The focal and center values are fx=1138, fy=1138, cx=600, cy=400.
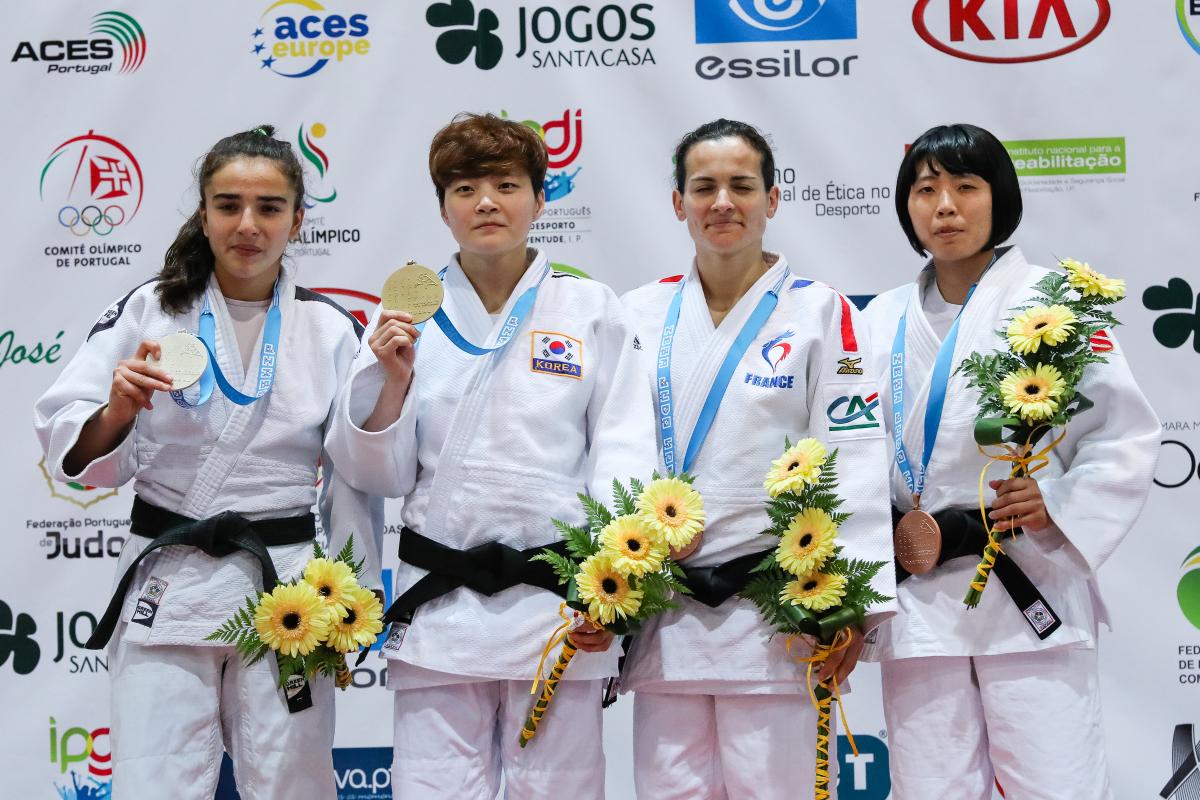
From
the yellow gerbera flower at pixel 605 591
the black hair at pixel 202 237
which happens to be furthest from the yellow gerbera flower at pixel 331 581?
the black hair at pixel 202 237

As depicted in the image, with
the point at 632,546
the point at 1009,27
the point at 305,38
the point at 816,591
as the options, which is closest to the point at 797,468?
the point at 816,591

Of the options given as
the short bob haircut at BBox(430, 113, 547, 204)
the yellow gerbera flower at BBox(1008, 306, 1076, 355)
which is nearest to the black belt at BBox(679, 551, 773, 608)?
the yellow gerbera flower at BBox(1008, 306, 1076, 355)

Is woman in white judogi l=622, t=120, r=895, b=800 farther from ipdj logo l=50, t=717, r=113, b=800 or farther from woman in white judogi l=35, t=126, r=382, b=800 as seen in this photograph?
ipdj logo l=50, t=717, r=113, b=800

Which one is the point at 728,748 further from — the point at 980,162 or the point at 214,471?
the point at 980,162

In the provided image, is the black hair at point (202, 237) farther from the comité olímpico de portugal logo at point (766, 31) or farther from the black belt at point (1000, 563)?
the black belt at point (1000, 563)

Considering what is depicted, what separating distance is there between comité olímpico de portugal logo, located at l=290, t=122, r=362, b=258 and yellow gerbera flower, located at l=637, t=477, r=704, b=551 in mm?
2196

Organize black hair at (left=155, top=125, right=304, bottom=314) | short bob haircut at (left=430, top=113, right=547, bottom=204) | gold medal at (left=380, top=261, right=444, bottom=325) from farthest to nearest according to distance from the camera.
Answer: black hair at (left=155, top=125, right=304, bottom=314), short bob haircut at (left=430, top=113, right=547, bottom=204), gold medal at (left=380, top=261, right=444, bottom=325)

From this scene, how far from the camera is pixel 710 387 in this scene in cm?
299

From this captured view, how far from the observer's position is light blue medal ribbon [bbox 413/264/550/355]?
2.93 m

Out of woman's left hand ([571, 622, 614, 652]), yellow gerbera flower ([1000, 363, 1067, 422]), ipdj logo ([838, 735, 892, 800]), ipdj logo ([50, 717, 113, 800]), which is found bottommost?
ipdj logo ([838, 735, 892, 800])

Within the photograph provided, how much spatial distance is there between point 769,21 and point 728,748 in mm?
2818

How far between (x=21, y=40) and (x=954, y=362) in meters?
3.81

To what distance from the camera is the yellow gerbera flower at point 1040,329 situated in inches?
110

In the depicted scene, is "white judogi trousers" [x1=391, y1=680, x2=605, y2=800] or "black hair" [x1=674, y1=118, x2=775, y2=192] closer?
"white judogi trousers" [x1=391, y1=680, x2=605, y2=800]
